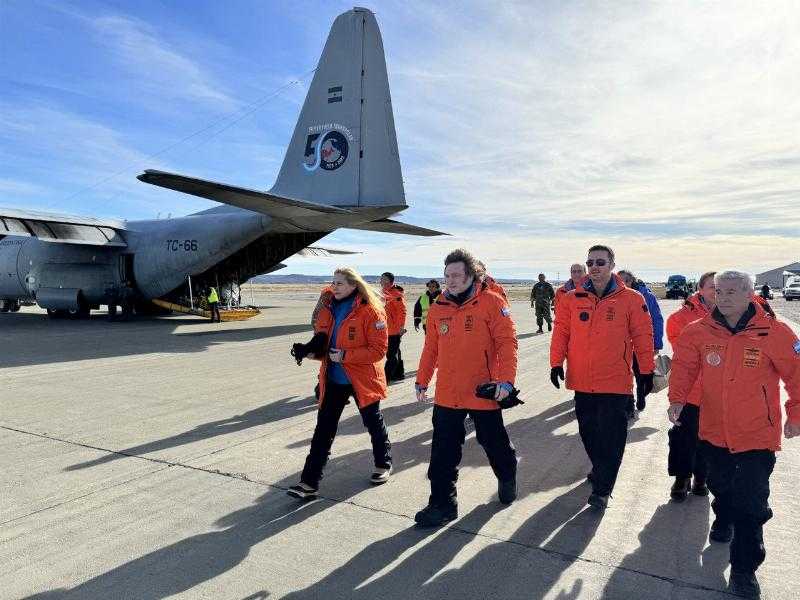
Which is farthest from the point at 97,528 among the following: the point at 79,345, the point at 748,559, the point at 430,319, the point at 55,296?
the point at 55,296

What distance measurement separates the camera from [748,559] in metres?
3.10

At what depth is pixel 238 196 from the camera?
1377cm

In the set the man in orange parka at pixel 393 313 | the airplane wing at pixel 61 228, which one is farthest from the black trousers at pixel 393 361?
the airplane wing at pixel 61 228

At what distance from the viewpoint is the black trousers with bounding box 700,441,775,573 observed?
123 inches

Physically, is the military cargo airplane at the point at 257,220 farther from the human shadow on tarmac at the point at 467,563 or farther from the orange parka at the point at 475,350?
the human shadow on tarmac at the point at 467,563

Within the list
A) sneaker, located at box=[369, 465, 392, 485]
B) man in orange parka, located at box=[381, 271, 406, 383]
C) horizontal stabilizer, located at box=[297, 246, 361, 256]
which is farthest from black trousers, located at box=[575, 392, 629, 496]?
horizontal stabilizer, located at box=[297, 246, 361, 256]

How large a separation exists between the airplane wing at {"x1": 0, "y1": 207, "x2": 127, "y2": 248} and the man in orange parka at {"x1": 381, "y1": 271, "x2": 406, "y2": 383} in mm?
14691

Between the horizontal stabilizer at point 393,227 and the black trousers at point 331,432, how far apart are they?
13.2 metres

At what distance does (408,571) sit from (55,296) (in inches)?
900

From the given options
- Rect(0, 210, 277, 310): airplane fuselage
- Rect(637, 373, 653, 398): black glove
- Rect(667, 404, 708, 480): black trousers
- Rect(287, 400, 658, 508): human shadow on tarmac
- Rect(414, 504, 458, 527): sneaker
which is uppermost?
Rect(0, 210, 277, 310): airplane fuselage

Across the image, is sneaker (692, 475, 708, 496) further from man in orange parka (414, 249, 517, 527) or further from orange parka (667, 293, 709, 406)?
man in orange parka (414, 249, 517, 527)

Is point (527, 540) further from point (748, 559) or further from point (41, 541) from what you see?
point (41, 541)

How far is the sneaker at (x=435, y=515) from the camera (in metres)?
3.86

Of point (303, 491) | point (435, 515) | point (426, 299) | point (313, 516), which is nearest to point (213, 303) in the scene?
point (426, 299)
